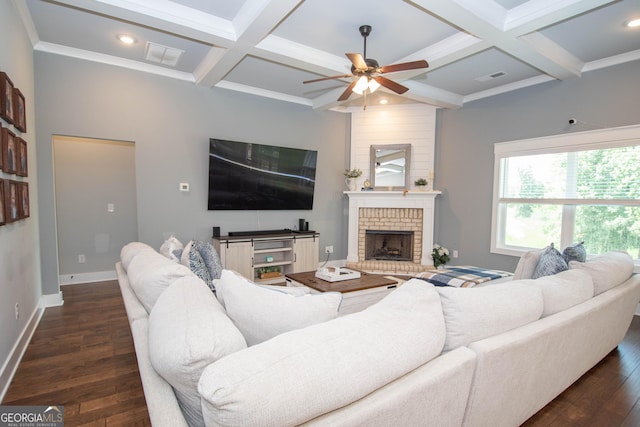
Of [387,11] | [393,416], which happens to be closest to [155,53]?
[387,11]

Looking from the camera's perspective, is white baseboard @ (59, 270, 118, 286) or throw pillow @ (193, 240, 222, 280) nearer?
throw pillow @ (193, 240, 222, 280)

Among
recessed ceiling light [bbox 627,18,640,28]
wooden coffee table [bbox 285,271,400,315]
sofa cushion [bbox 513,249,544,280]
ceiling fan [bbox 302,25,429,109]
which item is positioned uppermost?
recessed ceiling light [bbox 627,18,640,28]

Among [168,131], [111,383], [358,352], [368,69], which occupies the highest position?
[368,69]

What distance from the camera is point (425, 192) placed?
5379mm

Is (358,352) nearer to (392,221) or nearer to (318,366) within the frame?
(318,366)

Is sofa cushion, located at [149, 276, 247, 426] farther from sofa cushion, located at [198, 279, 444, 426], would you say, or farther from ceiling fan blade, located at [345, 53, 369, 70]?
ceiling fan blade, located at [345, 53, 369, 70]

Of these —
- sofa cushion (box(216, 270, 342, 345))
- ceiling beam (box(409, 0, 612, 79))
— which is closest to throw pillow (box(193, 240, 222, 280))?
sofa cushion (box(216, 270, 342, 345))

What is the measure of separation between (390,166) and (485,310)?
4.45 meters

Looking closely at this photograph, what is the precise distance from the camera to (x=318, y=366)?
0.93 meters

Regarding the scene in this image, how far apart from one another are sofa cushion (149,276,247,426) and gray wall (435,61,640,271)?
478 centimetres

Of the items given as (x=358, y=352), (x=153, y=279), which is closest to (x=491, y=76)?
(x=358, y=352)

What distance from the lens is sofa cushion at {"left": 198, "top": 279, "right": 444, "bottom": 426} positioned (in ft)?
2.65

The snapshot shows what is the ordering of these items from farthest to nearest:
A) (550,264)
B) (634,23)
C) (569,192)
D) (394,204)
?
(394,204) → (569,192) → (634,23) → (550,264)

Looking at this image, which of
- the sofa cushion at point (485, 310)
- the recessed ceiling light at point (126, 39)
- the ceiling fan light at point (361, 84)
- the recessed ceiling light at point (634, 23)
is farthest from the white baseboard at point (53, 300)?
the recessed ceiling light at point (634, 23)
